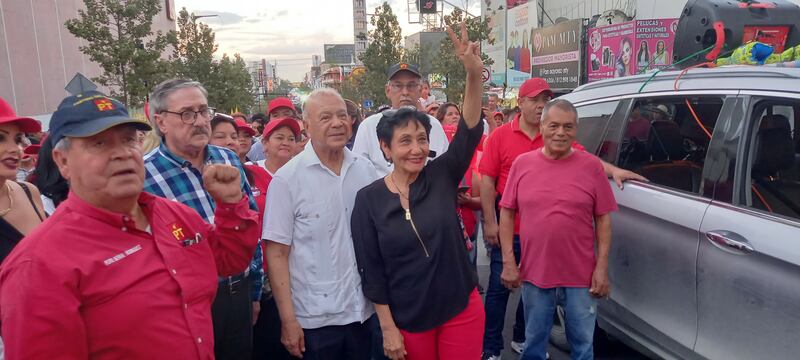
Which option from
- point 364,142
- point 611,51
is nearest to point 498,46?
point 611,51

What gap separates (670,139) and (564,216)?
0.90 metres

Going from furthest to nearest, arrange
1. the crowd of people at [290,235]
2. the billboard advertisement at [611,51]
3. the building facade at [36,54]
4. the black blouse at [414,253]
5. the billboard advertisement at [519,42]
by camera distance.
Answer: the billboard advertisement at [519,42], the building facade at [36,54], the billboard advertisement at [611,51], the black blouse at [414,253], the crowd of people at [290,235]

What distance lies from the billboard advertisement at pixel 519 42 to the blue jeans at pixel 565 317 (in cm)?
2189

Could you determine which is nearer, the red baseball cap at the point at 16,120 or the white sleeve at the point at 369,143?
the red baseball cap at the point at 16,120

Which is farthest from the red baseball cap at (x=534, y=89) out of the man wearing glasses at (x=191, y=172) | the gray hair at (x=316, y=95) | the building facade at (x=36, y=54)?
the building facade at (x=36, y=54)

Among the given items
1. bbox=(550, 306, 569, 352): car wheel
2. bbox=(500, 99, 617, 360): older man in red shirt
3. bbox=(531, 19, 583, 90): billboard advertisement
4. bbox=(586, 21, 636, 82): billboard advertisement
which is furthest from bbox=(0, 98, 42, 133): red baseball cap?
bbox=(531, 19, 583, 90): billboard advertisement

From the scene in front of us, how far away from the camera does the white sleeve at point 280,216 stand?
2533 mm

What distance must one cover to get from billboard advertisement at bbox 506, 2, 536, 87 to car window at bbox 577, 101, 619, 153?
68.8ft

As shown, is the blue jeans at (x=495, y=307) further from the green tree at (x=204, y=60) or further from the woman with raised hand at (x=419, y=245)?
the green tree at (x=204, y=60)

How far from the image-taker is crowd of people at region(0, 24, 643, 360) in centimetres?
159

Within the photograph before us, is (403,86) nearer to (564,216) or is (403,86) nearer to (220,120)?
(220,120)

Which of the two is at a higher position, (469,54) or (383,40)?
(383,40)

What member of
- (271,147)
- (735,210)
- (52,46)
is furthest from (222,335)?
(52,46)

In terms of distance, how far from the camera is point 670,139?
3271mm
